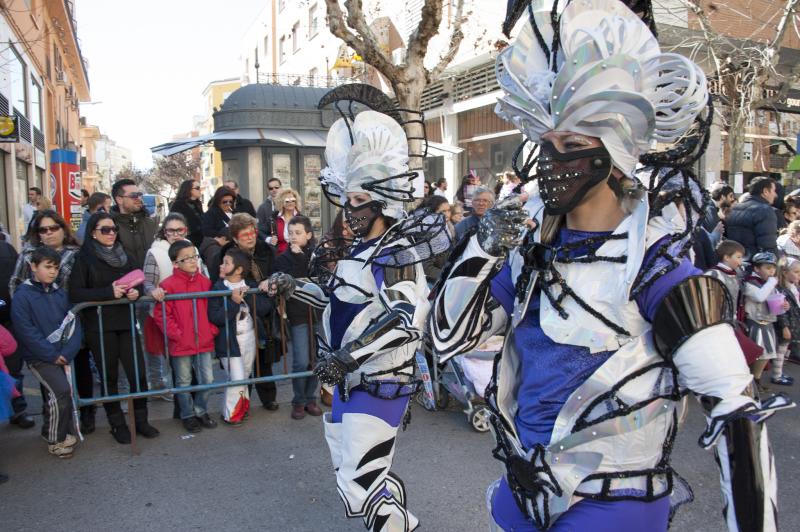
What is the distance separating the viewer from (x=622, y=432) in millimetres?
1715

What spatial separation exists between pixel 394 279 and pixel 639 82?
1.54m

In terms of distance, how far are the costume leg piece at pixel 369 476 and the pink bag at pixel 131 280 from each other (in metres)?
2.91

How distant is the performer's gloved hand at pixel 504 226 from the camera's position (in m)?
1.85

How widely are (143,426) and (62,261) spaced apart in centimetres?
152

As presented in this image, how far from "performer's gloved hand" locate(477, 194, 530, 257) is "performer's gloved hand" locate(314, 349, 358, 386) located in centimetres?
120

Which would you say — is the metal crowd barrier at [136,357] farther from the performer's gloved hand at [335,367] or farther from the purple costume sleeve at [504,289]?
the purple costume sleeve at [504,289]

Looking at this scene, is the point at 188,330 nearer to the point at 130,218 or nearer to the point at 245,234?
the point at 245,234

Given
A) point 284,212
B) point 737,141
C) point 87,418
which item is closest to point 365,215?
point 87,418

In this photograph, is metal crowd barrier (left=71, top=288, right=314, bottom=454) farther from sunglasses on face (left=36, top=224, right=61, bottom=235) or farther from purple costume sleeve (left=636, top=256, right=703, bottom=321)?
purple costume sleeve (left=636, top=256, right=703, bottom=321)

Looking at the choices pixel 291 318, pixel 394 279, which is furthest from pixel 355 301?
pixel 291 318

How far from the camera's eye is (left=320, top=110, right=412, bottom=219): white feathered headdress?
3412 mm

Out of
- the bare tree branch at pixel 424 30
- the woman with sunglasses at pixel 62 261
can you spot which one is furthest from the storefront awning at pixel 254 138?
the woman with sunglasses at pixel 62 261

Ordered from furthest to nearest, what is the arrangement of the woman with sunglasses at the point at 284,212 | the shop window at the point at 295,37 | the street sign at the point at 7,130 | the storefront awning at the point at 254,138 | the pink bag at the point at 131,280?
the shop window at the point at 295,37 → the storefront awning at the point at 254,138 → the street sign at the point at 7,130 → the woman with sunglasses at the point at 284,212 → the pink bag at the point at 131,280

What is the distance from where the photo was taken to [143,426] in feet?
17.6
